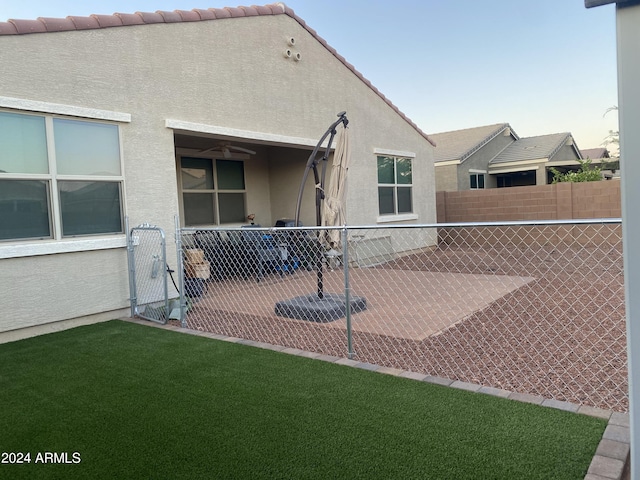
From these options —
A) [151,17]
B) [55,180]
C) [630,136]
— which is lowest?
[630,136]

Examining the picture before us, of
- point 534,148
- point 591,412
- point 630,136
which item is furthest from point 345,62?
point 534,148

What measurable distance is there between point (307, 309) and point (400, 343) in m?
1.43

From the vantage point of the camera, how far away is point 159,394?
361 cm

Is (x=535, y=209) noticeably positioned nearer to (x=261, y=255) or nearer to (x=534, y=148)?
(x=534, y=148)

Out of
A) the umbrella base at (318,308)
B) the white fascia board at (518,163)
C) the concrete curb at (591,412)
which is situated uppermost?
the white fascia board at (518,163)

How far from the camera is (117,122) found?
19.9 ft

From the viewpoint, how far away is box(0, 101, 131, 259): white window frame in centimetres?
511

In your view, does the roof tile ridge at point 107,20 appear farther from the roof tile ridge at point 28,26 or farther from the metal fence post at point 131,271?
the metal fence post at point 131,271

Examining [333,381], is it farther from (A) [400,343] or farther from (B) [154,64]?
(B) [154,64]

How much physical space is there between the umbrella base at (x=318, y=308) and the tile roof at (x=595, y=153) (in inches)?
1007

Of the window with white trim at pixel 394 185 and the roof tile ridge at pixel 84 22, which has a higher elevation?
the roof tile ridge at pixel 84 22

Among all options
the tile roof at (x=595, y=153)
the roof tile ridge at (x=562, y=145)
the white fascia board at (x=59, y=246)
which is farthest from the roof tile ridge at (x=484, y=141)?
the white fascia board at (x=59, y=246)

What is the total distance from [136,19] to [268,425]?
5777mm

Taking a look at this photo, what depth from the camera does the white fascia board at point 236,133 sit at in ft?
22.4
